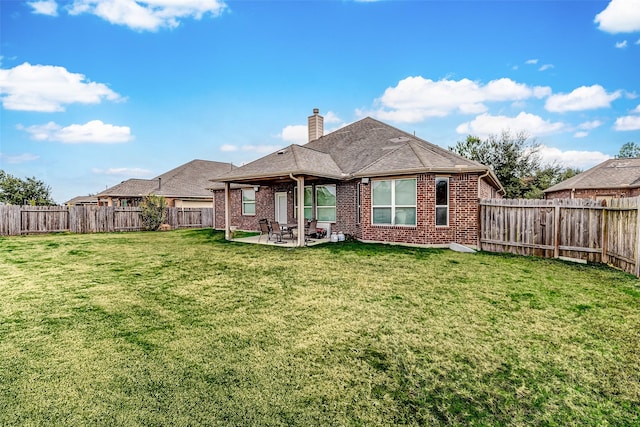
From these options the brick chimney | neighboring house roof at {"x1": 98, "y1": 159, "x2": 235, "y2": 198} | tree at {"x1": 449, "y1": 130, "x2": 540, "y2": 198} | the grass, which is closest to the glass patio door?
the brick chimney

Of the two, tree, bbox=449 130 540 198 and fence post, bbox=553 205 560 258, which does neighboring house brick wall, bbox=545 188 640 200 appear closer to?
tree, bbox=449 130 540 198

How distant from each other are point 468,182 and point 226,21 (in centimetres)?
1295

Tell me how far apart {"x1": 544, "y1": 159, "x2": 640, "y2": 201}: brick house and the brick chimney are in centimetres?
1896

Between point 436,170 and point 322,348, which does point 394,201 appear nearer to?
point 436,170

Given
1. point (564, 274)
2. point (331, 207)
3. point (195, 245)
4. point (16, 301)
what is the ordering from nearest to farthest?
point (16, 301), point (564, 274), point (195, 245), point (331, 207)

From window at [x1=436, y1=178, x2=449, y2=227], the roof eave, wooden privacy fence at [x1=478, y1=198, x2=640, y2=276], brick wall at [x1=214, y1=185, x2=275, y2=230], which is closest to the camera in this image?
wooden privacy fence at [x1=478, y1=198, x2=640, y2=276]

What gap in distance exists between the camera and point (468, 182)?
1114 cm

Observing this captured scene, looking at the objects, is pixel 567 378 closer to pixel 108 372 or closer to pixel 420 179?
pixel 108 372

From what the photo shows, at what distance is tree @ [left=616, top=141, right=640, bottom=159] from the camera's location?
46125 mm

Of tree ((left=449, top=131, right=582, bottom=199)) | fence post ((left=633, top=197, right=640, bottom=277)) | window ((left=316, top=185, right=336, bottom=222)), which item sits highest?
tree ((left=449, top=131, right=582, bottom=199))

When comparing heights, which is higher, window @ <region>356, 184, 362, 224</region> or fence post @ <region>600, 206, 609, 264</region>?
window @ <region>356, 184, 362, 224</region>

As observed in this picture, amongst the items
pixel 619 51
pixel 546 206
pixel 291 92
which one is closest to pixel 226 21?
pixel 291 92

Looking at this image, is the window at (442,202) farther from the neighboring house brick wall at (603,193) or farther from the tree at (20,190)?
the tree at (20,190)

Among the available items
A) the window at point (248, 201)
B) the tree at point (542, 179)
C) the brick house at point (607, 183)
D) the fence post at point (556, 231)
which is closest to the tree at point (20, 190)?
the window at point (248, 201)
